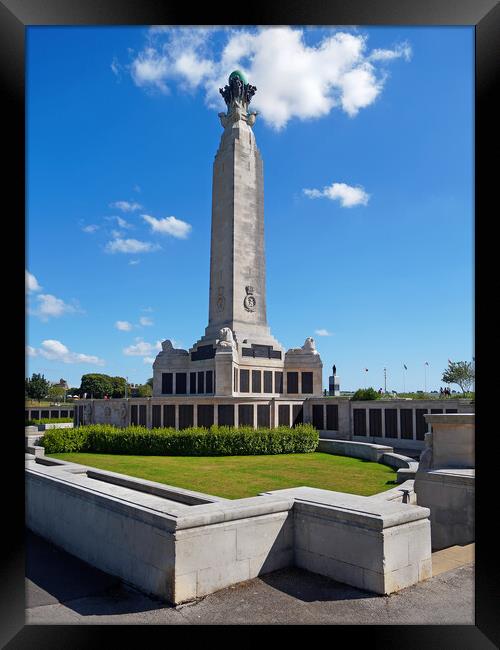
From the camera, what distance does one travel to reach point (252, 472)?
18906 mm

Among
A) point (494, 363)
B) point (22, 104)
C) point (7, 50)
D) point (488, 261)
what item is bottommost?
point (494, 363)

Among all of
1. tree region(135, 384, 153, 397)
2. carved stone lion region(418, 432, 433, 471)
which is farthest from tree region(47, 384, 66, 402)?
carved stone lion region(418, 432, 433, 471)

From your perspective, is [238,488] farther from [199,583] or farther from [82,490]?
[199,583]

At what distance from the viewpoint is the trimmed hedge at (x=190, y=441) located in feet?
86.2

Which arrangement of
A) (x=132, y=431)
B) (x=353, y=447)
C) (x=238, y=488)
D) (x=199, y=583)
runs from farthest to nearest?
(x=132, y=431)
(x=353, y=447)
(x=238, y=488)
(x=199, y=583)

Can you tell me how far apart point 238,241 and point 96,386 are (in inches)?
2808

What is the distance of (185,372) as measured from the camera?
137 feet

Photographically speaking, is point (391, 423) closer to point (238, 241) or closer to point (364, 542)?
point (238, 241)

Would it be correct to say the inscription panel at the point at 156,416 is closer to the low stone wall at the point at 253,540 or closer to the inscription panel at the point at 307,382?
the inscription panel at the point at 307,382

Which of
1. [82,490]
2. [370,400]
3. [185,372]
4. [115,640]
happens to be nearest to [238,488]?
[82,490]

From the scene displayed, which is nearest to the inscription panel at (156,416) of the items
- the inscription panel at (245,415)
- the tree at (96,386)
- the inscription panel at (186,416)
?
the inscription panel at (186,416)

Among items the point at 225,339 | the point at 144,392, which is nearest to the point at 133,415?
the point at 225,339

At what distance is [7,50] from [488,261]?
5.02 meters

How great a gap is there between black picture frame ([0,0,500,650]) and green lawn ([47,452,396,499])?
876 centimetres
